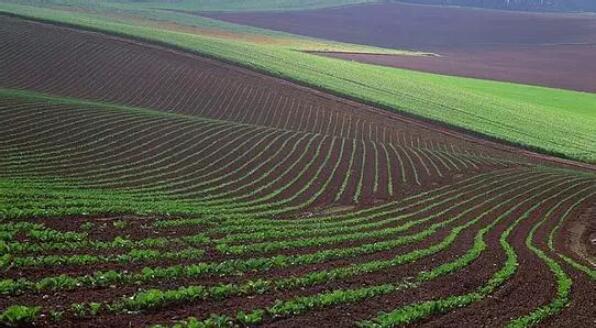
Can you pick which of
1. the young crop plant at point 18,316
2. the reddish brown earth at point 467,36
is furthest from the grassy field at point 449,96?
the young crop plant at point 18,316

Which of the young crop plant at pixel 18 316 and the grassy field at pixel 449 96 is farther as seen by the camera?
the grassy field at pixel 449 96

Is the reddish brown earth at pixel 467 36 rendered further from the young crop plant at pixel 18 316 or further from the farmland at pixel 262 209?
the young crop plant at pixel 18 316

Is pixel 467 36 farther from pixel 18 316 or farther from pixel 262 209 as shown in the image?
pixel 18 316

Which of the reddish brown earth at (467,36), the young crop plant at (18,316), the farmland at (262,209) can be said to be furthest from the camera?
the reddish brown earth at (467,36)

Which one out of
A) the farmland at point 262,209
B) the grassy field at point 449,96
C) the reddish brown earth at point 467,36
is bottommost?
the farmland at point 262,209

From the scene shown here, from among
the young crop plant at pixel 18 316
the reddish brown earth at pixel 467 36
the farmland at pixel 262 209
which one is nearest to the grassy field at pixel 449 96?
the farmland at pixel 262 209

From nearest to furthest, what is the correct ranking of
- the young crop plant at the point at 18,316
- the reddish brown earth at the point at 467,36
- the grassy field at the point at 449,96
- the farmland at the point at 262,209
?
the young crop plant at the point at 18,316 → the farmland at the point at 262,209 → the grassy field at the point at 449,96 → the reddish brown earth at the point at 467,36

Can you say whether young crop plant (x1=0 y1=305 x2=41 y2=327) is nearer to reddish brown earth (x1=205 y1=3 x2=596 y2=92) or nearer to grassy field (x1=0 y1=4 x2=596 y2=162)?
grassy field (x1=0 y1=4 x2=596 y2=162)

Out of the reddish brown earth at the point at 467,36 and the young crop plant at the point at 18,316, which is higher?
the reddish brown earth at the point at 467,36

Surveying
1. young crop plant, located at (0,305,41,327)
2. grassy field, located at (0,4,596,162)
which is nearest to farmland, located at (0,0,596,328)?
young crop plant, located at (0,305,41,327)

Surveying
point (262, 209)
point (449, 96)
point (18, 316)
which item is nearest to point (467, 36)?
point (449, 96)
